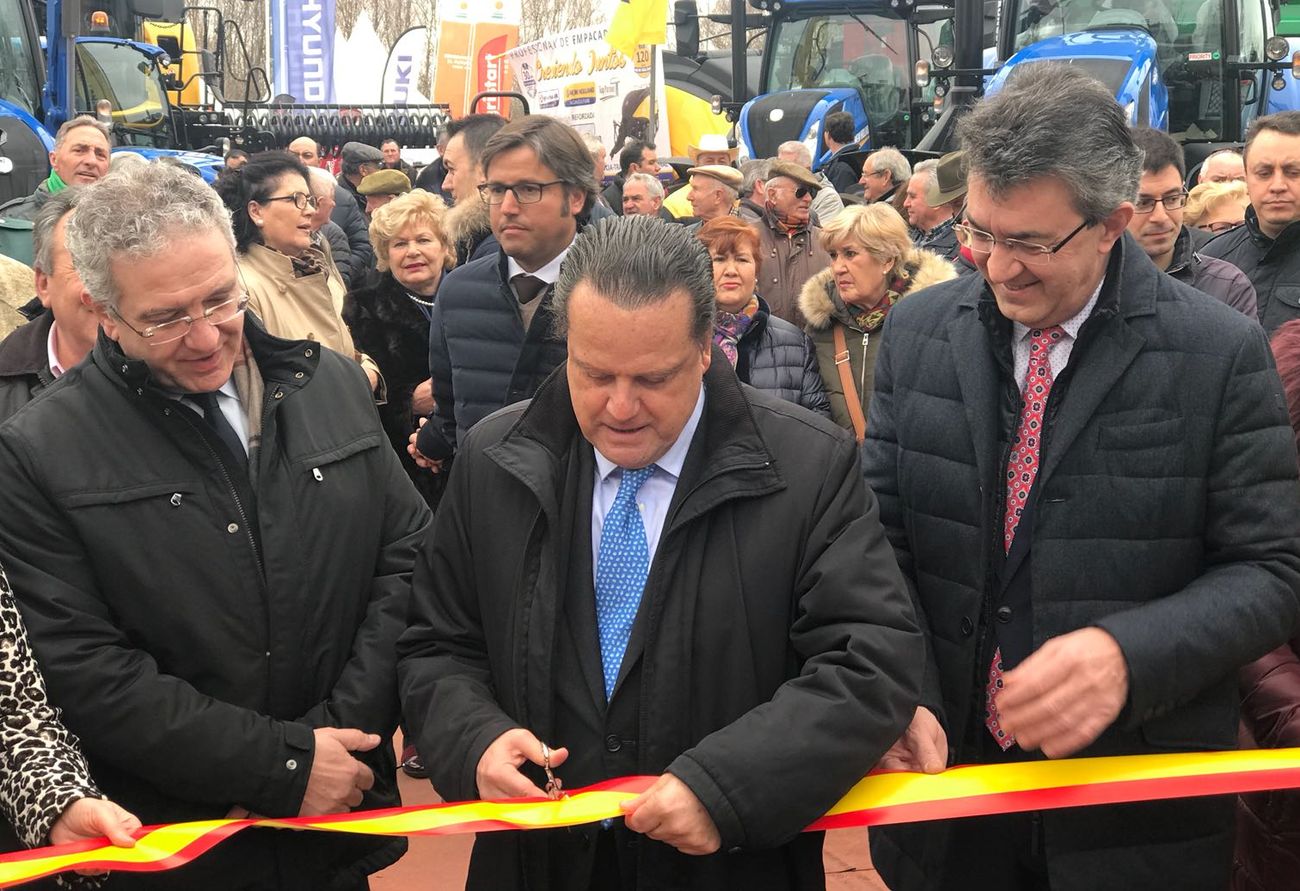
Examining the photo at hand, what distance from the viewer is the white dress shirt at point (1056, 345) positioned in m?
2.65

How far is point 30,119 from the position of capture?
12664mm

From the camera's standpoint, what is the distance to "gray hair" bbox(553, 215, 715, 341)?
2.40 m

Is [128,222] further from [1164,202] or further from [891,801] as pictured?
[1164,202]

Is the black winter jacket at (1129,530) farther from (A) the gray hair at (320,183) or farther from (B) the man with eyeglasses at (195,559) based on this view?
(A) the gray hair at (320,183)

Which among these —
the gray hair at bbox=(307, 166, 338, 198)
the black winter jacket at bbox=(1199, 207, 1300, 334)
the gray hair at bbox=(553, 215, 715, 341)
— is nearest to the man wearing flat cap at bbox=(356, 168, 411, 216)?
the gray hair at bbox=(307, 166, 338, 198)

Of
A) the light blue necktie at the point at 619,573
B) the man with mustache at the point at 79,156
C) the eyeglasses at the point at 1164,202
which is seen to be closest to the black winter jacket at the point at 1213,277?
the eyeglasses at the point at 1164,202

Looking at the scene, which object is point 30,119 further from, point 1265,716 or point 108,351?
point 1265,716

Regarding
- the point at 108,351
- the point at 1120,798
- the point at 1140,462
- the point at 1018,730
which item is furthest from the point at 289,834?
the point at 1140,462

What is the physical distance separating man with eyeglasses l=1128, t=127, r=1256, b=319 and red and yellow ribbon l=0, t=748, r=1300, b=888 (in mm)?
2445

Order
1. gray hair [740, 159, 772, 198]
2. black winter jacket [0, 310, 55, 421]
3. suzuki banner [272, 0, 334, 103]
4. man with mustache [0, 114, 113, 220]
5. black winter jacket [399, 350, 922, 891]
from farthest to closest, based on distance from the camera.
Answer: suzuki banner [272, 0, 334, 103] → gray hair [740, 159, 772, 198] → man with mustache [0, 114, 113, 220] → black winter jacket [0, 310, 55, 421] → black winter jacket [399, 350, 922, 891]

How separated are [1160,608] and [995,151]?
880 mm

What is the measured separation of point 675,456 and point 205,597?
95cm

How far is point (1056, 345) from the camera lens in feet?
8.84

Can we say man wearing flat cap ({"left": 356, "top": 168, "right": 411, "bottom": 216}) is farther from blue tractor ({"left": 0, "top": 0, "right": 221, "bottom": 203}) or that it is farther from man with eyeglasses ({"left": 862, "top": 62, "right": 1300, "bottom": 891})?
man with eyeglasses ({"left": 862, "top": 62, "right": 1300, "bottom": 891})
